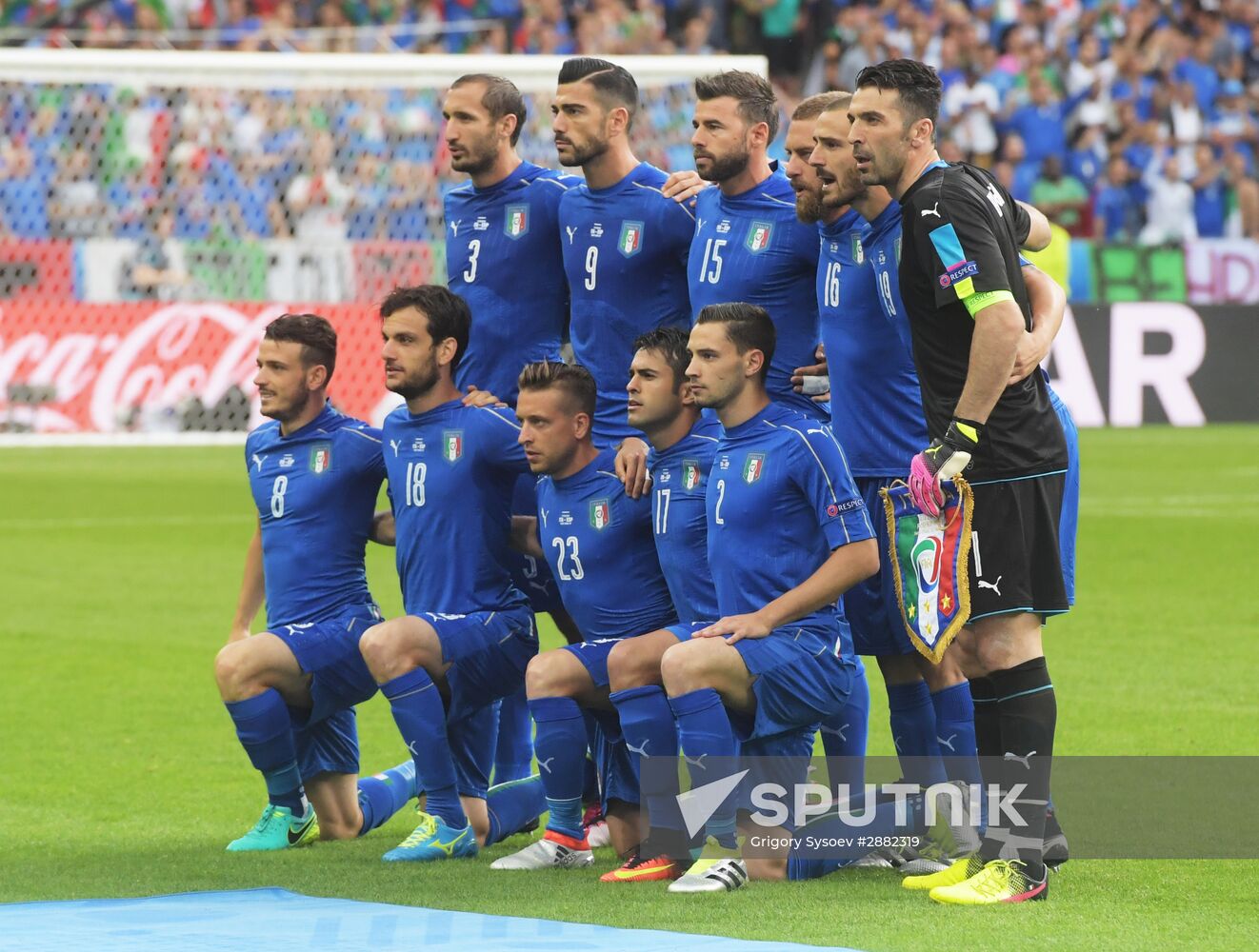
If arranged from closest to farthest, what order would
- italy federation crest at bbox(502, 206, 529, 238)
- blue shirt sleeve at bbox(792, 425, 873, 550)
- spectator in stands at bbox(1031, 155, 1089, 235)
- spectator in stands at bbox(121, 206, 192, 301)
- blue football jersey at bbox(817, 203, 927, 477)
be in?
blue shirt sleeve at bbox(792, 425, 873, 550) < blue football jersey at bbox(817, 203, 927, 477) < italy federation crest at bbox(502, 206, 529, 238) < spectator in stands at bbox(121, 206, 192, 301) < spectator in stands at bbox(1031, 155, 1089, 235)

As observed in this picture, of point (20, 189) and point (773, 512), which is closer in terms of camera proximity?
point (773, 512)

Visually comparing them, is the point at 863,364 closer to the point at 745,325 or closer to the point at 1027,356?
the point at 745,325

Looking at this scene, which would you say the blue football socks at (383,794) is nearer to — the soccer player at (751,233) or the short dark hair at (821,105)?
the soccer player at (751,233)

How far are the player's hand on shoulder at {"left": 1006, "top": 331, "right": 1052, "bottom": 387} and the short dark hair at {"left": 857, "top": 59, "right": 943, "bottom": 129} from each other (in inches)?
22.7

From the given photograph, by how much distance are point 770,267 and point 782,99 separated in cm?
1698

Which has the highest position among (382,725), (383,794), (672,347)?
(672,347)

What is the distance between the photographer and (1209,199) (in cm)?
2238

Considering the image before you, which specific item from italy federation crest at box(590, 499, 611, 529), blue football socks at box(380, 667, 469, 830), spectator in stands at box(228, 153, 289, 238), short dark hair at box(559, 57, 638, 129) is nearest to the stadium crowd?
spectator in stands at box(228, 153, 289, 238)

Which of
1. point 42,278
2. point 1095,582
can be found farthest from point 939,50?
point 1095,582

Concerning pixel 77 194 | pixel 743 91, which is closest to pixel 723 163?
pixel 743 91

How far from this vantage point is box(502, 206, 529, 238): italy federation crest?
255 inches

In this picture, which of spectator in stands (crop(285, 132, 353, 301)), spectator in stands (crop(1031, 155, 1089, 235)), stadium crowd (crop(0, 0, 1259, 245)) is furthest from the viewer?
spectator in stands (crop(1031, 155, 1089, 235))

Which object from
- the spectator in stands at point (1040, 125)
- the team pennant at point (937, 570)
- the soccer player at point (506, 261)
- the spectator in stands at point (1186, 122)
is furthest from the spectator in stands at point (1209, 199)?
the team pennant at point (937, 570)

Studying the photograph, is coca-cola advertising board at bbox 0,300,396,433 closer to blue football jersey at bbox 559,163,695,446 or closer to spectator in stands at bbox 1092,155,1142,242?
spectator in stands at bbox 1092,155,1142,242
